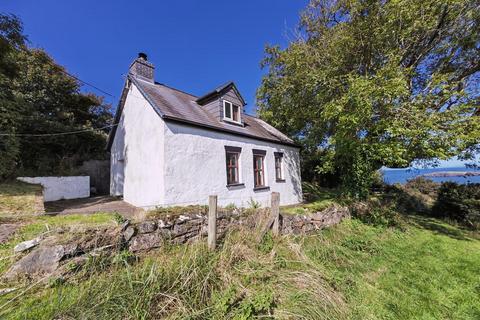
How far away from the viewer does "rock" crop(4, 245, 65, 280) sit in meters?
3.51

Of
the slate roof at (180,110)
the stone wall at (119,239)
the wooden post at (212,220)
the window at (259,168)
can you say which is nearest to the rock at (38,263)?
the stone wall at (119,239)

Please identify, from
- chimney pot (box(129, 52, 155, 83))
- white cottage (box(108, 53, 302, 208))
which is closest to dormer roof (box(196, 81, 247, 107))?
white cottage (box(108, 53, 302, 208))

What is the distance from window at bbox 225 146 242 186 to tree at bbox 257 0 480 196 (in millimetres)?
4710

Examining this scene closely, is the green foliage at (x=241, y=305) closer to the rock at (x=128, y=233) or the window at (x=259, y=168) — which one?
the rock at (x=128, y=233)

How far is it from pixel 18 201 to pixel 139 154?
4184 millimetres

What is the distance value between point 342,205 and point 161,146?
8.74 meters

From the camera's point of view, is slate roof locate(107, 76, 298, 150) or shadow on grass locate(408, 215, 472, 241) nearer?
slate roof locate(107, 76, 298, 150)

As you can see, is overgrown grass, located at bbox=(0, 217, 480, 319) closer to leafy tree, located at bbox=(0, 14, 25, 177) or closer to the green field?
the green field

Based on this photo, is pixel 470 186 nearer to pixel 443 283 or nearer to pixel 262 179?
pixel 443 283

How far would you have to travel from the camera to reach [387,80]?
7.75 m

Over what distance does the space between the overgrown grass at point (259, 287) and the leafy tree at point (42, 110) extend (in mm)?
12789

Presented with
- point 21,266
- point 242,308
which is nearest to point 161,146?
point 21,266

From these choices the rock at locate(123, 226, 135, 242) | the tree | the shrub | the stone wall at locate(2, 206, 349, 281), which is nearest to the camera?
the stone wall at locate(2, 206, 349, 281)

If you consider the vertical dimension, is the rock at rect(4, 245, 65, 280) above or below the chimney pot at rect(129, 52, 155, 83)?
below
